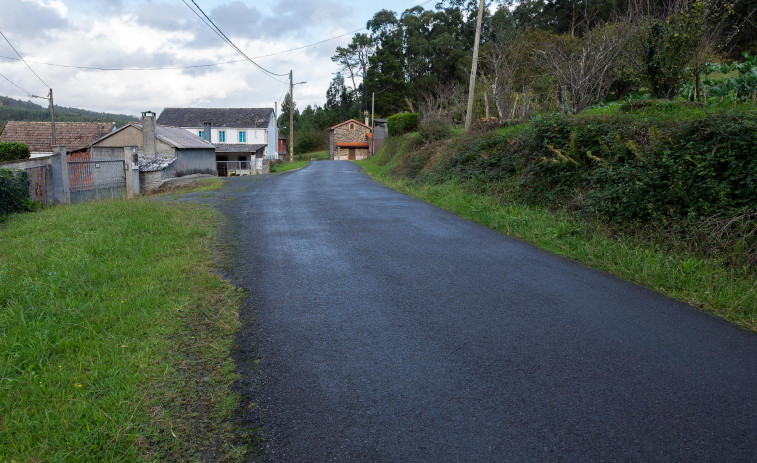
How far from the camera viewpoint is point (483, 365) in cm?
381

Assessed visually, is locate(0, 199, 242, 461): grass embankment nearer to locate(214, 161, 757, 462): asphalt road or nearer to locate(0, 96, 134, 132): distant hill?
locate(214, 161, 757, 462): asphalt road

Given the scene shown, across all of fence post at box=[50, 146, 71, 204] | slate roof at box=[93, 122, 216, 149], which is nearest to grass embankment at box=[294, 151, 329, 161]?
slate roof at box=[93, 122, 216, 149]

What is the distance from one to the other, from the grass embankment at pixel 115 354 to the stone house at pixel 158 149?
75.0ft

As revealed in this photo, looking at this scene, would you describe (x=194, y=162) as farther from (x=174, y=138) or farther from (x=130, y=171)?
(x=130, y=171)

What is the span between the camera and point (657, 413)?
10.2 feet

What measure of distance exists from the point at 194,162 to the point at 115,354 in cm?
3604

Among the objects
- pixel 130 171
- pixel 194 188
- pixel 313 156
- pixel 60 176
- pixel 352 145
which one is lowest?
pixel 194 188

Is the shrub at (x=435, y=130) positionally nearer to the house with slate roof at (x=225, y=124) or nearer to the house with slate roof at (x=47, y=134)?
the house with slate roof at (x=47, y=134)

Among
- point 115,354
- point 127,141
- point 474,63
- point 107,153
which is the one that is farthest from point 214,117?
point 115,354

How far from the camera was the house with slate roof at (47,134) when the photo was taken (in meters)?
44.6

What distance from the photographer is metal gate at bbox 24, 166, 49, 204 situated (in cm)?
1609

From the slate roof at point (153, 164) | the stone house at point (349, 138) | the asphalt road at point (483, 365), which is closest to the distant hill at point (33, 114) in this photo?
the stone house at point (349, 138)

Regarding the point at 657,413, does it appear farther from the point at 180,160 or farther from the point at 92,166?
the point at 180,160

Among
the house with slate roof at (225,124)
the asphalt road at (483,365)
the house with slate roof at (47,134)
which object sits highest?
the house with slate roof at (225,124)
